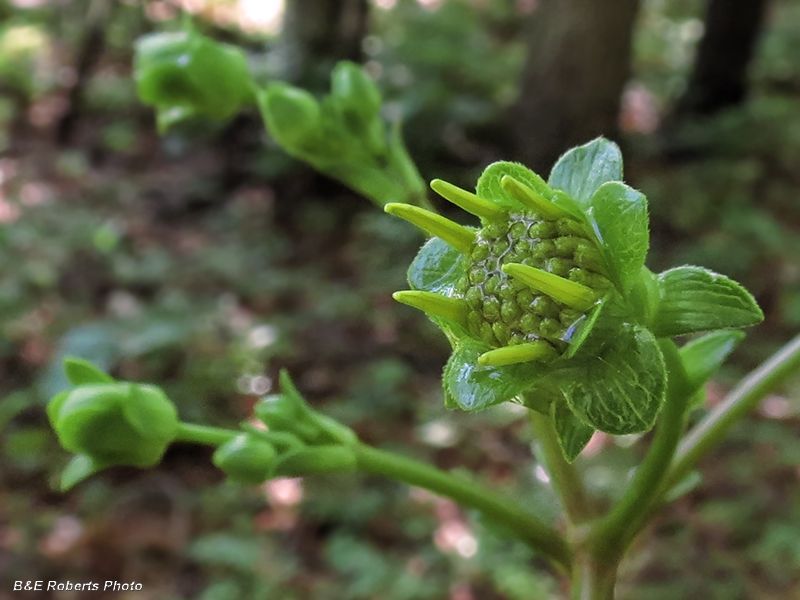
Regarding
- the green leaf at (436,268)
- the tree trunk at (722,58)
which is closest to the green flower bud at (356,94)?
the green leaf at (436,268)

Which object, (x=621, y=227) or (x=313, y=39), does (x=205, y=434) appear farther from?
(x=313, y=39)

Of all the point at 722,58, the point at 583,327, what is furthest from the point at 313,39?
the point at 583,327

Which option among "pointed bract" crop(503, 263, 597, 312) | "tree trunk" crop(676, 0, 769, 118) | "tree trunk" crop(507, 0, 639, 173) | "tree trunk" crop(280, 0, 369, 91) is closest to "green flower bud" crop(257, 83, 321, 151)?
"pointed bract" crop(503, 263, 597, 312)

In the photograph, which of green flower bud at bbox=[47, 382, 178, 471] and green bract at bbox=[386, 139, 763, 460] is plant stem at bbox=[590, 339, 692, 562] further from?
green flower bud at bbox=[47, 382, 178, 471]

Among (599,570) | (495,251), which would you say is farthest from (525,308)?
(599,570)

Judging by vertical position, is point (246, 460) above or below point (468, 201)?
below

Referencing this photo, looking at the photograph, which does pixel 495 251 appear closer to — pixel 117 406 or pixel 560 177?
pixel 560 177

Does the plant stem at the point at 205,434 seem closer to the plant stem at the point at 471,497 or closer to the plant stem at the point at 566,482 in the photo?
the plant stem at the point at 471,497
